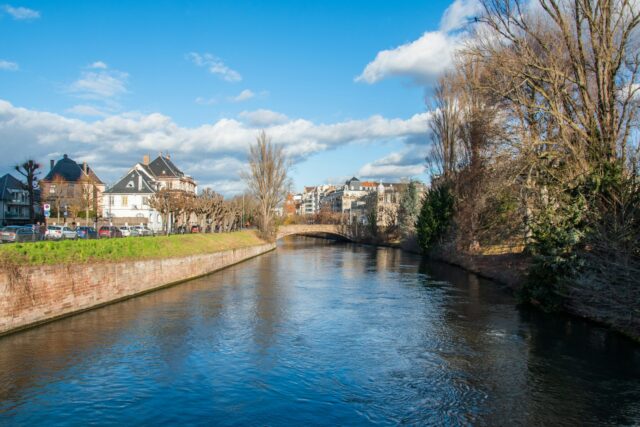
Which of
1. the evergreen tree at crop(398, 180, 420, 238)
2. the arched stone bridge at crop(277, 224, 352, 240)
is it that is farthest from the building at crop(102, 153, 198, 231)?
the evergreen tree at crop(398, 180, 420, 238)

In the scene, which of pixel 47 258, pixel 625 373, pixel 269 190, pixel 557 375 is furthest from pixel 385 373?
pixel 269 190

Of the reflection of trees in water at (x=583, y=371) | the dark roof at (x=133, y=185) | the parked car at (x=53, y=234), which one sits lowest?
the reflection of trees in water at (x=583, y=371)

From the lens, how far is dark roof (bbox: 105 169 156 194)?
7881 cm

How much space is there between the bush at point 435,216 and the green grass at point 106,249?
2063 centimetres

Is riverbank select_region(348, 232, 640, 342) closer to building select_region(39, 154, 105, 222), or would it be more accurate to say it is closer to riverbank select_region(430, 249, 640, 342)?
riverbank select_region(430, 249, 640, 342)

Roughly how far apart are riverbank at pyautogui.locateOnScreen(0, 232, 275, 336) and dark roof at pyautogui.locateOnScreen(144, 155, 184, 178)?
5702cm

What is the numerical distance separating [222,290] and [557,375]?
1882 centimetres

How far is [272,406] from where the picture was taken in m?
11.0

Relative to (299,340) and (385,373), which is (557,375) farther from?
(299,340)

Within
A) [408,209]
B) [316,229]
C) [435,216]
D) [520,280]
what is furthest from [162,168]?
[520,280]

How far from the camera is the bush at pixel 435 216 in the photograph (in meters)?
46.5

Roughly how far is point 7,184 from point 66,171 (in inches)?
482

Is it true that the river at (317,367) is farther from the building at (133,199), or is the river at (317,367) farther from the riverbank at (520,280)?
the building at (133,199)

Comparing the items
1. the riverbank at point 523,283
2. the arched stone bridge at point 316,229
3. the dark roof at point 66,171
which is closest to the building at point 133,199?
the dark roof at point 66,171
